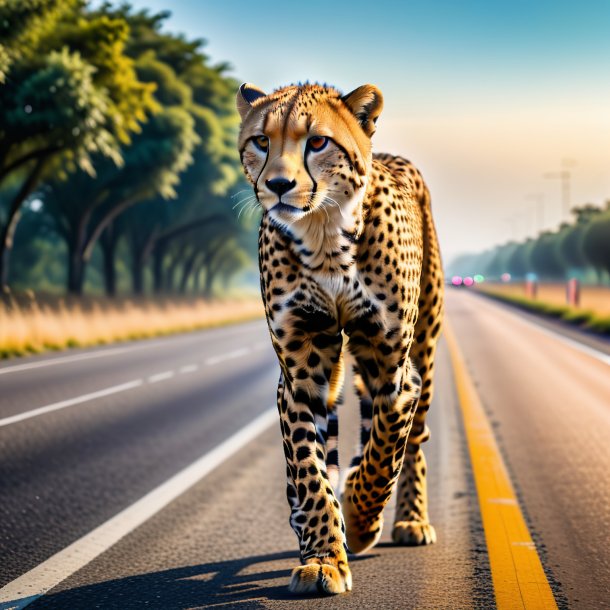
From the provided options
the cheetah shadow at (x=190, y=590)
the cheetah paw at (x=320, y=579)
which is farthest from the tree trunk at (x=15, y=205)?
the cheetah paw at (x=320, y=579)

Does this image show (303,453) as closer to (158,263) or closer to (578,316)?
(578,316)

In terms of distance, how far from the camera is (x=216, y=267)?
80.9 m

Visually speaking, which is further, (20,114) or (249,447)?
(20,114)

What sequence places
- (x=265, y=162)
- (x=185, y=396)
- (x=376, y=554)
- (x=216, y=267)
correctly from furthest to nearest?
(x=216, y=267) → (x=185, y=396) → (x=376, y=554) → (x=265, y=162)

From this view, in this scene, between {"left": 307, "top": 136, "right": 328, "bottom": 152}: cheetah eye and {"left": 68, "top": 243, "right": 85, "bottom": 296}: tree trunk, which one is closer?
{"left": 307, "top": 136, "right": 328, "bottom": 152}: cheetah eye

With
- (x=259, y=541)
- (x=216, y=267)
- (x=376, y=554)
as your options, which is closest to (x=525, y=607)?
(x=376, y=554)

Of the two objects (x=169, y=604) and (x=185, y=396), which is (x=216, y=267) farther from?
(x=169, y=604)

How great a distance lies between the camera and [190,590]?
4.46 m

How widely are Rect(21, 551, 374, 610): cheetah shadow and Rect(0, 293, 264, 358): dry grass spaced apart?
50.5 ft

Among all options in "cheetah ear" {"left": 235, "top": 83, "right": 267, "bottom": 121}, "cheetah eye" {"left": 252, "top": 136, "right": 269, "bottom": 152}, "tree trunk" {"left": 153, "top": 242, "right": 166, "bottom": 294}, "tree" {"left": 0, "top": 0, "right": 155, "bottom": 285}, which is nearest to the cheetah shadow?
"cheetah eye" {"left": 252, "top": 136, "right": 269, "bottom": 152}

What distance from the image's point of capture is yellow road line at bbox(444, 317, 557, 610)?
14.1 ft

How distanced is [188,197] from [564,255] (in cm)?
8216

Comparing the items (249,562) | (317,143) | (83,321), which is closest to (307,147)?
(317,143)

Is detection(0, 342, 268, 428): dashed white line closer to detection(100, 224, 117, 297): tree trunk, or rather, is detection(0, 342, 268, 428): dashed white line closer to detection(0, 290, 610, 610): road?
detection(0, 290, 610, 610): road
